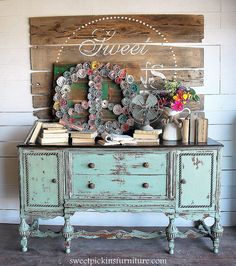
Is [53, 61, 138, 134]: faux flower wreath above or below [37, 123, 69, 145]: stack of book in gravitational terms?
above

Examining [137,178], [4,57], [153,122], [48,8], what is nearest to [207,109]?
[153,122]

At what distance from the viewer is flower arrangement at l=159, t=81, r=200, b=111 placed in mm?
2928

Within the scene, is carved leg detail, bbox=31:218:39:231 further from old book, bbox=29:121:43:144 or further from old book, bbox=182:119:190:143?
old book, bbox=182:119:190:143

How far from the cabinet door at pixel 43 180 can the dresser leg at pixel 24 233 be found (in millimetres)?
148

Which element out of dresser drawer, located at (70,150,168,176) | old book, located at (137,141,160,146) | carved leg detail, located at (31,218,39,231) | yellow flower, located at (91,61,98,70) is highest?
yellow flower, located at (91,61,98,70)

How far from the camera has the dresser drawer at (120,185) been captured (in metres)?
2.82

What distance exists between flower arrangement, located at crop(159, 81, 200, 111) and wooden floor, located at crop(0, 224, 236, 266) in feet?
3.85

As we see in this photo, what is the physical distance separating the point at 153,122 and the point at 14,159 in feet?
4.45

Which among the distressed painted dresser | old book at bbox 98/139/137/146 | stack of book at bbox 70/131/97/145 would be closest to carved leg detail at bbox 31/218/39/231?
the distressed painted dresser

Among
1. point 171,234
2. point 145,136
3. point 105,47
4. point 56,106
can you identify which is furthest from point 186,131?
point 56,106

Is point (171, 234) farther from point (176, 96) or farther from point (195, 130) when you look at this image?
point (176, 96)

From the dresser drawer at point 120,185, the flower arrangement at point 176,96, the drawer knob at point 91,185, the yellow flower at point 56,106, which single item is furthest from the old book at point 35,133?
the flower arrangement at point 176,96

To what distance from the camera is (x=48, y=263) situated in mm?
2771

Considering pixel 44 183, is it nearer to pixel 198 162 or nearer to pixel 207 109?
pixel 198 162
